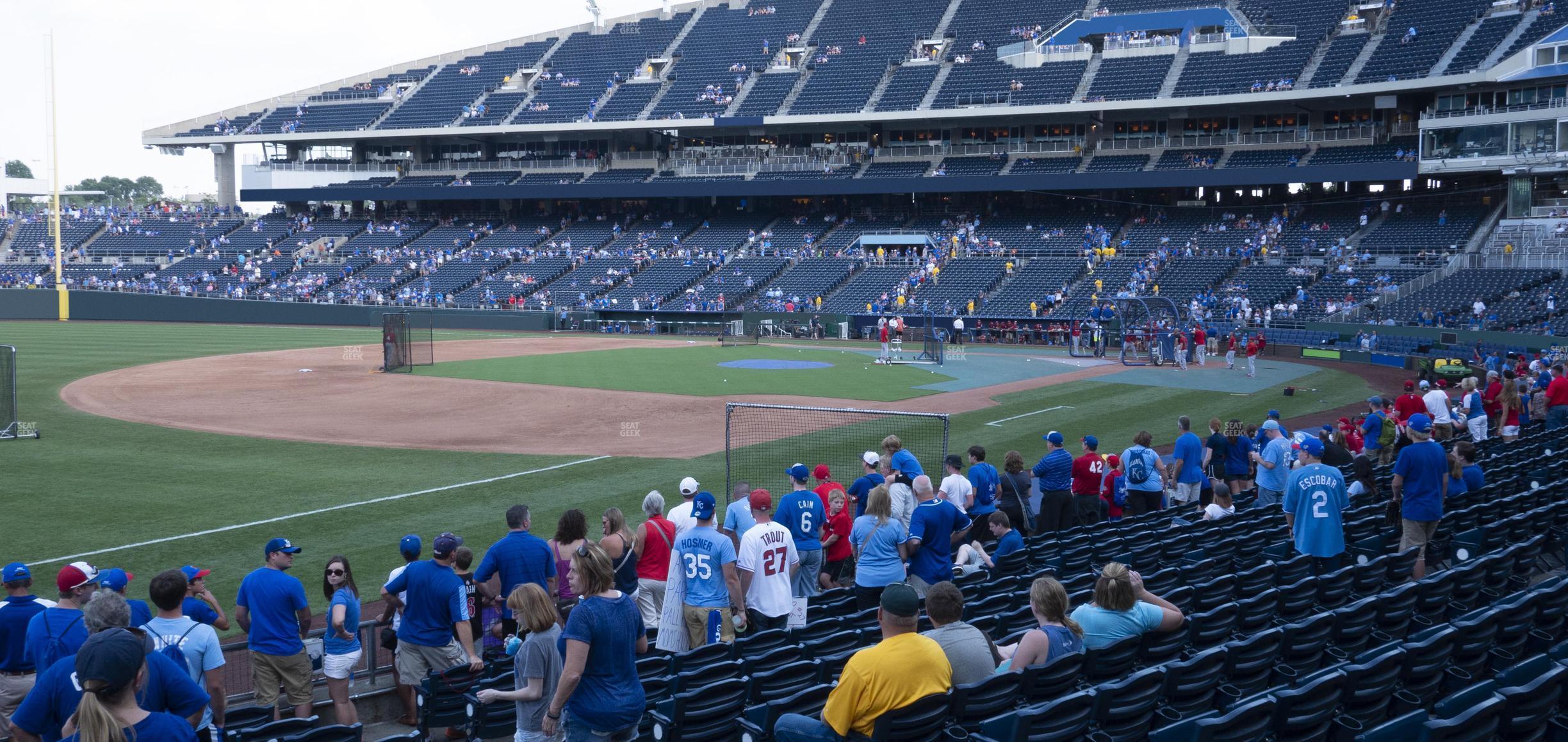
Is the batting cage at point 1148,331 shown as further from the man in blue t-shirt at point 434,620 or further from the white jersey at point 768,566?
the man in blue t-shirt at point 434,620

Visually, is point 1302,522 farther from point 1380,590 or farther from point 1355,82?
point 1355,82

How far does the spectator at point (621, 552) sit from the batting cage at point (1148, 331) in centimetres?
3243

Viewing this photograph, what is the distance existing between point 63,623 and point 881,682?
4864 mm

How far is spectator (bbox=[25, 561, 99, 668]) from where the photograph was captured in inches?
251

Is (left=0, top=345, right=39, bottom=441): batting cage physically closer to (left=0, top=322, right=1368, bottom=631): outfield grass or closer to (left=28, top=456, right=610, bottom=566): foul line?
(left=0, top=322, right=1368, bottom=631): outfield grass

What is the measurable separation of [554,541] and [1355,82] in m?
53.0

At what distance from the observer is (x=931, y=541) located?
9156 mm

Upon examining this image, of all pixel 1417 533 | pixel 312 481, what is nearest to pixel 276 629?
pixel 1417 533

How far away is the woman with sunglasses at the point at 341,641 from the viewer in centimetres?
796

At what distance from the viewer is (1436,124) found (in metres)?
49.3

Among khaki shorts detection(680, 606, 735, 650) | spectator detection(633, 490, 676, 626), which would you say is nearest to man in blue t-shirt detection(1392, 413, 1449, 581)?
khaki shorts detection(680, 606, 735, 650)

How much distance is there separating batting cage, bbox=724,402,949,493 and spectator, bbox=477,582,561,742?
10397 mm

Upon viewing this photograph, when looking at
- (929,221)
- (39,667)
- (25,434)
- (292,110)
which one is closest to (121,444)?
(25,434)

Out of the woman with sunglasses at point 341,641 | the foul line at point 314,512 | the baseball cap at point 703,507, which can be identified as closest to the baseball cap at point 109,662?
the woman with sunglasses at point 341,641
